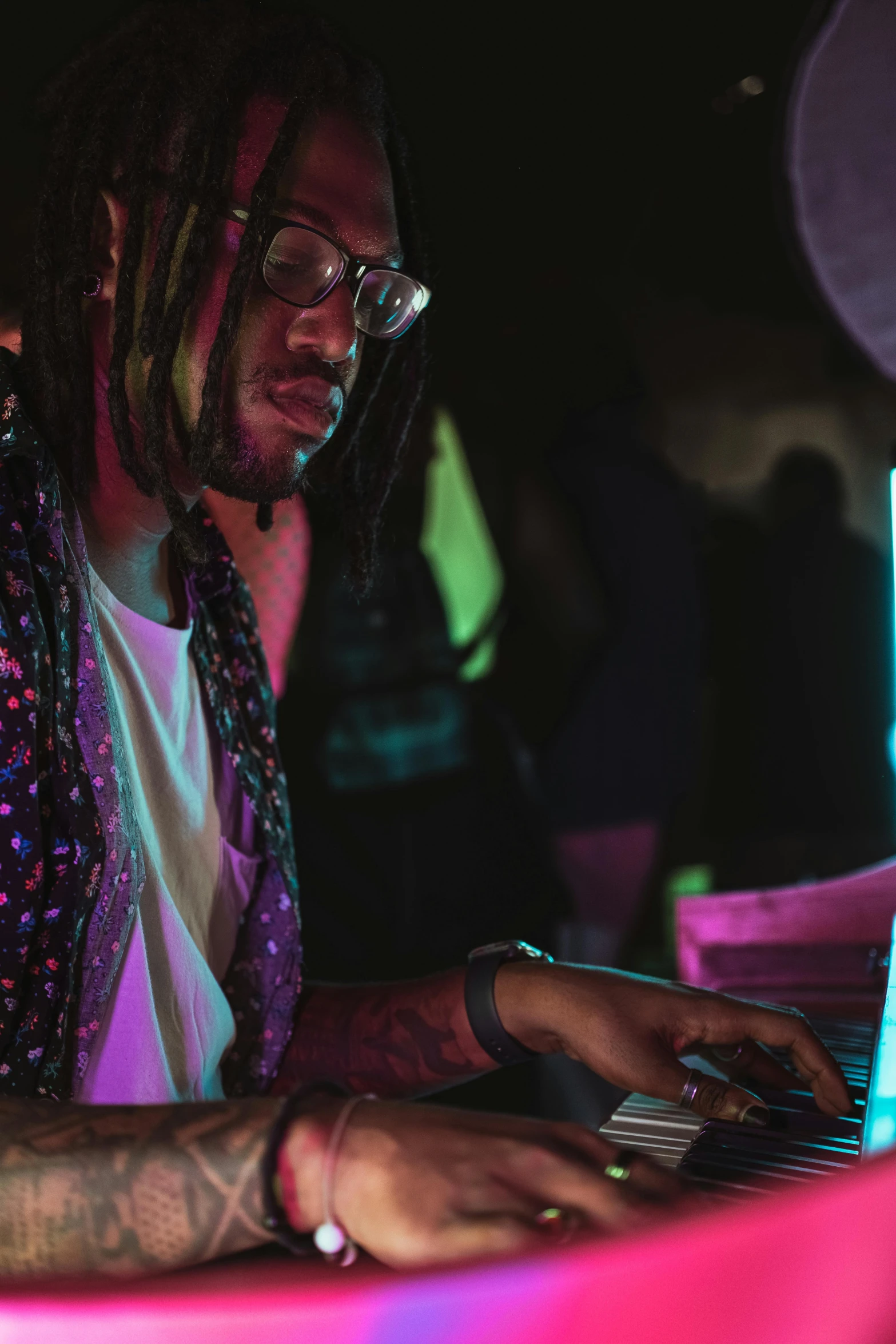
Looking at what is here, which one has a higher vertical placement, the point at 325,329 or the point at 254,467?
the point at 325,329

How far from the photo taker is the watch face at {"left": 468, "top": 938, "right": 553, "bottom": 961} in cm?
120

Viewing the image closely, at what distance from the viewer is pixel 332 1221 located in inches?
24.7

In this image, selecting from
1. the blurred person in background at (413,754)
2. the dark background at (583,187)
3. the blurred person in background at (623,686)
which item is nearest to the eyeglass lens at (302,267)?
the dark background at (583,187)

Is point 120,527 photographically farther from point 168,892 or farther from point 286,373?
point 168,892

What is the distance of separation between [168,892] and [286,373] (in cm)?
57

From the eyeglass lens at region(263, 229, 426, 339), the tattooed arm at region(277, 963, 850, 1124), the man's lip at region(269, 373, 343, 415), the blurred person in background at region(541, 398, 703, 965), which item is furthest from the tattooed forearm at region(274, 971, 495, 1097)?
the blurred person in background at region(541, 398, 703, 965)

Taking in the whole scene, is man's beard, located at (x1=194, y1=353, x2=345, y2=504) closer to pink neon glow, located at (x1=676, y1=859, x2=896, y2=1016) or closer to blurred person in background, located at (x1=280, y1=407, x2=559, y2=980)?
pink neon glow, located at (x1=676, y1=859, x2=896, y2=1016)

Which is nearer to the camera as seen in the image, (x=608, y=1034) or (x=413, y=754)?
(x=608, y=1034)

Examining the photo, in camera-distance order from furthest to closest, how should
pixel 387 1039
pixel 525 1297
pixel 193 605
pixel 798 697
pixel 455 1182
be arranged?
1. pixel 798 697
2. pixel 193 605
3. pixel 387 1039
4. pixel 455 1182
5. pixel 525 1297

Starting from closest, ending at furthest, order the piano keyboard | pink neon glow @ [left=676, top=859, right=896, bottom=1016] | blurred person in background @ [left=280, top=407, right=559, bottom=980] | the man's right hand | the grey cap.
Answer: the man's right hand → the piano keyboard → pink neon glow @ [left=676, top=859, right=896, bottom=1016] → the grey cap → blurred person in background @ [left=280, top=407, right=559, bottom=980]

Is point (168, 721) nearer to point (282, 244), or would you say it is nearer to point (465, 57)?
point (282, 244)

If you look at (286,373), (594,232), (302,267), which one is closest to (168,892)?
(286,373)

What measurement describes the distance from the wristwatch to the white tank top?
0.29 m

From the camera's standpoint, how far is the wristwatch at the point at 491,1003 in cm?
119
